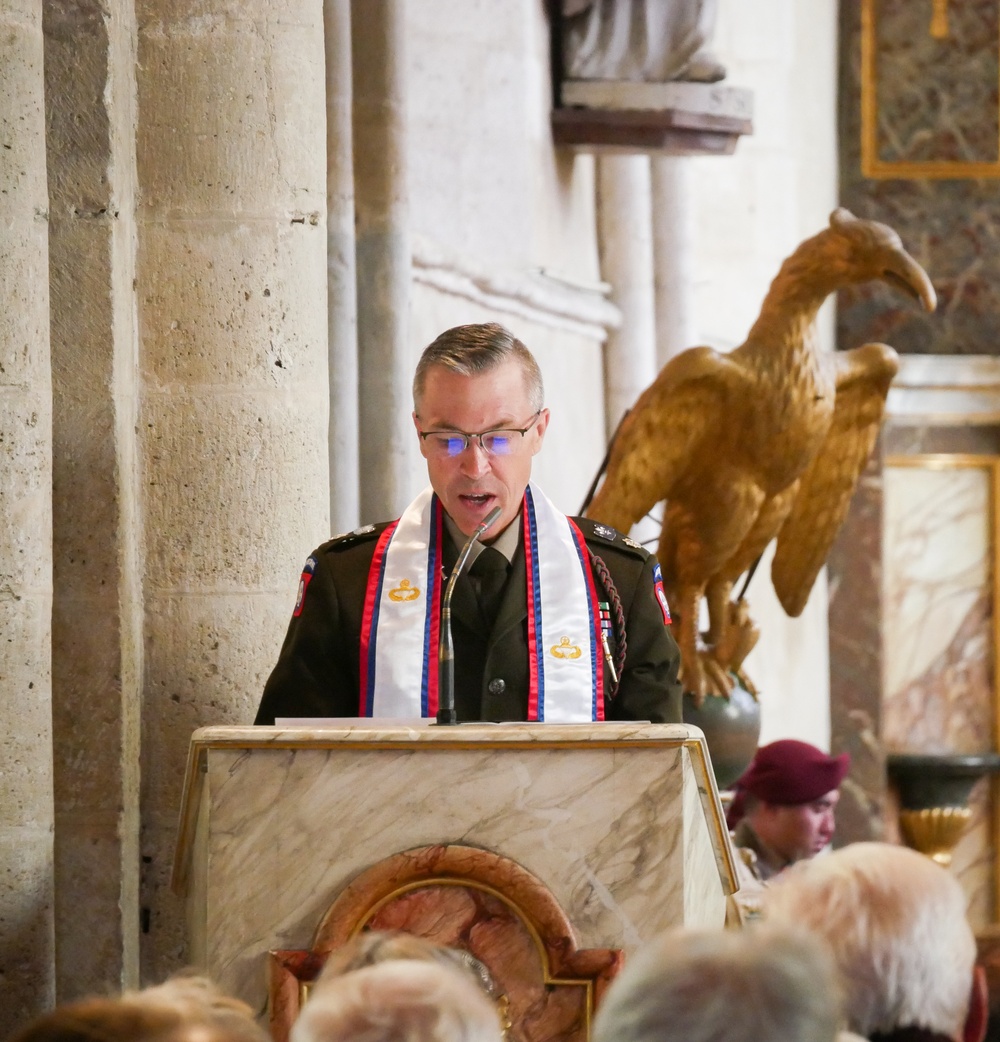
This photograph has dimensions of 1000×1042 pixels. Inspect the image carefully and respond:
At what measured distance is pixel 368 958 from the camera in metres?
1.96

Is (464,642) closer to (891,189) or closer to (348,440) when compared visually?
(348,440)

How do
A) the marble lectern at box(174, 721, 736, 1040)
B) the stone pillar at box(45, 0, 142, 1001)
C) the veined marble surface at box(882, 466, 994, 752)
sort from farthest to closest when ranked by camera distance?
the veined marble surface at box(882, 466, 994, 752) → the stone pillar at box(45, 0, 142, 1001) → the marble lectern at box(174, 721, 736, 1040)

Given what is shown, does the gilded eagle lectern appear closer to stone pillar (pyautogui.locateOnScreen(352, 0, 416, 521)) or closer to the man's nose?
stone pillar (pyautogui.locateOnScreen(352, 0, 416, 521))

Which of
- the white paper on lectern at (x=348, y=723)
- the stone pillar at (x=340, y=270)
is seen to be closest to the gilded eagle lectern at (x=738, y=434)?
the stone pillar at (x=340, y=270)

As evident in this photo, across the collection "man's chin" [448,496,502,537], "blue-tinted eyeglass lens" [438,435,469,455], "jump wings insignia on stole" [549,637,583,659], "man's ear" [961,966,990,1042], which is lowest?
"man's ear" [961,966,990,1042]

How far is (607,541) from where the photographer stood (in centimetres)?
343

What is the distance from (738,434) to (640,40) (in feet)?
6.46

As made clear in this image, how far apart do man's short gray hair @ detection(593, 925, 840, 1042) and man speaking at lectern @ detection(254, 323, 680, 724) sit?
1.55 metres

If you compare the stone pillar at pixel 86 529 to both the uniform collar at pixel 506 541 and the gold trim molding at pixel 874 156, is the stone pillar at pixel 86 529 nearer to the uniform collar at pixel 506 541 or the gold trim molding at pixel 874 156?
the uniform collar at pixel 506 541

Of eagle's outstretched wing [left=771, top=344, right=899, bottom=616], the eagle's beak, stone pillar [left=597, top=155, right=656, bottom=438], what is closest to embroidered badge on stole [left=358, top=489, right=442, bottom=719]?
the eagle's beak

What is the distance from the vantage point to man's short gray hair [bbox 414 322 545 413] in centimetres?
319

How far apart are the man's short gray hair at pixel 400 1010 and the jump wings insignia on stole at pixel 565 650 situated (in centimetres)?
150

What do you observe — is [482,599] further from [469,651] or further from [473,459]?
[473,459]

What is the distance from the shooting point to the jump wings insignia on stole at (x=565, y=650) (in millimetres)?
3230
